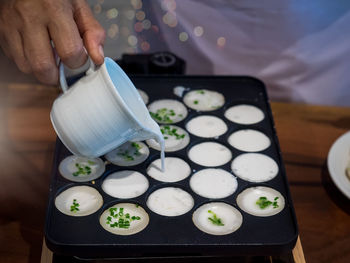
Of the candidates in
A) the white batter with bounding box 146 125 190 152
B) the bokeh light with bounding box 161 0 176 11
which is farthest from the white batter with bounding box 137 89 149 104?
the bokeh light with bounding box 161 0 176 11

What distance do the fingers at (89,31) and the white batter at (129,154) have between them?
1.54 ft

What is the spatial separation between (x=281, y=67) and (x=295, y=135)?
0.53 m

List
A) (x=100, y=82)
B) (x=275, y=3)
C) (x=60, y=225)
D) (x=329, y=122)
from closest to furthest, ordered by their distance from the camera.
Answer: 1. (x=100, y=82)
2. (x=60, y=225)
3. (x=329, y=122)
4. (x=275, y=3)

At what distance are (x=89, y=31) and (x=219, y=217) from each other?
2.42 ft

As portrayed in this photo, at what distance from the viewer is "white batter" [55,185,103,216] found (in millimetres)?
1687

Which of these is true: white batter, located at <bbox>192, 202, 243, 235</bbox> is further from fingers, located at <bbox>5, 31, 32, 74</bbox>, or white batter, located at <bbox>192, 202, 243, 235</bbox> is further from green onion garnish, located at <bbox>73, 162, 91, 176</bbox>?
fingers, located at <bbox>5, 31, 32, 74</bbox>

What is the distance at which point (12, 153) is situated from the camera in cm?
209

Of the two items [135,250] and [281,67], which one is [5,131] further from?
[281,67]

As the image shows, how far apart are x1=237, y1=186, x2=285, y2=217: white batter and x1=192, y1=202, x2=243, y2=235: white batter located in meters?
0.04

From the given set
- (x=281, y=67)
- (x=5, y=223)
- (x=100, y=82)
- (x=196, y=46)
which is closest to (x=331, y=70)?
(x=281, y=67)

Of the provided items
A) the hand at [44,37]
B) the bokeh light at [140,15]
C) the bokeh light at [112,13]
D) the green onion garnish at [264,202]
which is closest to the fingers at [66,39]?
the hand at [44,37]

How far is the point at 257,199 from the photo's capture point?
1770 millimetres

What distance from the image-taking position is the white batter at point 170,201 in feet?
5.63

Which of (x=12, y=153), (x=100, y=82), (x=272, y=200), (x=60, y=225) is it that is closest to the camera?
(x=100, y=82)
